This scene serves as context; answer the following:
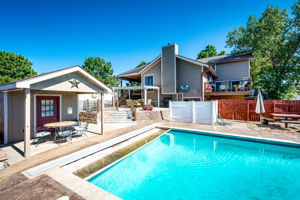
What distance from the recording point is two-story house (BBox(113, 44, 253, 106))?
16250mm

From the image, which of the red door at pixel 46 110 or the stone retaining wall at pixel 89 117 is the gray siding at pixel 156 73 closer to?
the stone retaining wall at pixel 89 117

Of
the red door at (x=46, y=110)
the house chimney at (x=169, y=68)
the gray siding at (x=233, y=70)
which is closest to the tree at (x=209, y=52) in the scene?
the gray siding at (x=233, y=70)

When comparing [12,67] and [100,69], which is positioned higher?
[100,69]

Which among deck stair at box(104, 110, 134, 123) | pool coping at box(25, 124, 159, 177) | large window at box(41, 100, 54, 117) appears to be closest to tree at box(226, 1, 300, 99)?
deck stair at box(104, 110, 134, 123)

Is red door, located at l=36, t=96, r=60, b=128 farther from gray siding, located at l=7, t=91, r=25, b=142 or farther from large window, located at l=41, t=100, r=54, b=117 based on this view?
gray siding, located at l=7, t=91, r=25, b=142

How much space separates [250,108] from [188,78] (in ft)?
24.1

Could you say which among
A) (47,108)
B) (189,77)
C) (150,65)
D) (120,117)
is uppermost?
(150,65)

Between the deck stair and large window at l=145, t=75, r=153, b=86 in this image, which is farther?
large window at l=145, t=75, r=153, b=86

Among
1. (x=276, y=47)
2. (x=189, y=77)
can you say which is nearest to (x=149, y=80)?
(x=189, y=77)

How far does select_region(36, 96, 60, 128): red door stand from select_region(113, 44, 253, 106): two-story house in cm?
853

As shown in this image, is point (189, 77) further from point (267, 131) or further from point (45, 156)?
point (45, 156)

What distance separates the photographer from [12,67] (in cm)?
2964

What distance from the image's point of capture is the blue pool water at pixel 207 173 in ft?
13.2

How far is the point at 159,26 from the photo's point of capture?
706 inches
